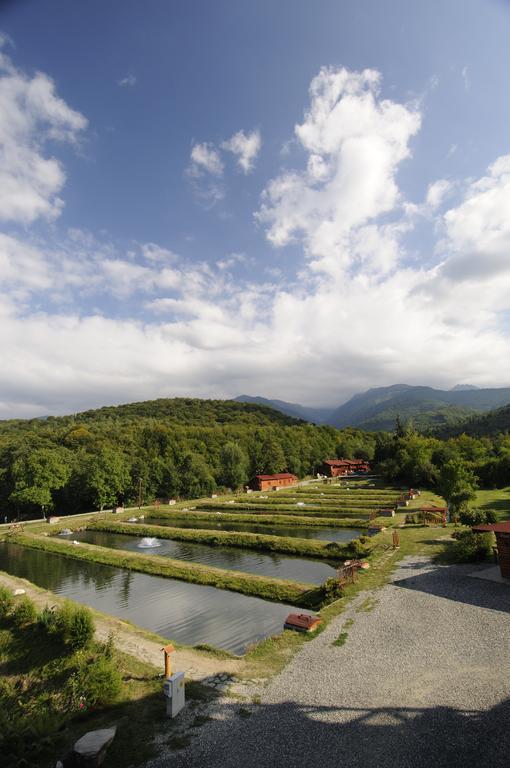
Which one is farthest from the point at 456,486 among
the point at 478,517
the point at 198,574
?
the point at 198,574

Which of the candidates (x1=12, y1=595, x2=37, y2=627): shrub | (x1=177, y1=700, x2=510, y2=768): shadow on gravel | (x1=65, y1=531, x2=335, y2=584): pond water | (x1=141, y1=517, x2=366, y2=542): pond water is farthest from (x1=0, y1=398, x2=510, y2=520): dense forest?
(x1=12, y1=595, x2=37, y2=627): shrub

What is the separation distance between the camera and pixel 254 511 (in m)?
52.7

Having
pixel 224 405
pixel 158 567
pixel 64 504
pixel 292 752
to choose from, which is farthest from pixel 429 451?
pixel 224 405

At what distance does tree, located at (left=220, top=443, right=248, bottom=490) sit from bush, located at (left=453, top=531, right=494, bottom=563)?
59.0 meters

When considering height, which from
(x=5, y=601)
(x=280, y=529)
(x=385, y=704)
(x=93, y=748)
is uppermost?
(x=93, y=748)

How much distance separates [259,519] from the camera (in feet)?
148

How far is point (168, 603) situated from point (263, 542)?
12.6 metres

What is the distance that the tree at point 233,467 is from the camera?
77.8 metres

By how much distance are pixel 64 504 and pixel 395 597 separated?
200ft

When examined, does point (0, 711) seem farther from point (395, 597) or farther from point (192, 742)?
point (395, 597)

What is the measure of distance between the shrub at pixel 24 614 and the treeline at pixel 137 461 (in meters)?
41.3

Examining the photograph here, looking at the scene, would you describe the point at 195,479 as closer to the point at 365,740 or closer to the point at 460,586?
the point at 460,586

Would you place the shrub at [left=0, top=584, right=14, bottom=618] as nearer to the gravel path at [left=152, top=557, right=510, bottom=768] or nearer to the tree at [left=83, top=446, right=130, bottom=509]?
the gravel path at [left=152, top=557, right=510, bottom=768]

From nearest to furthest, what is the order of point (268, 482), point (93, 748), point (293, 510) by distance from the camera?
1. point (93, 748)
2. point (293, 510)
3. point (268, 482)
